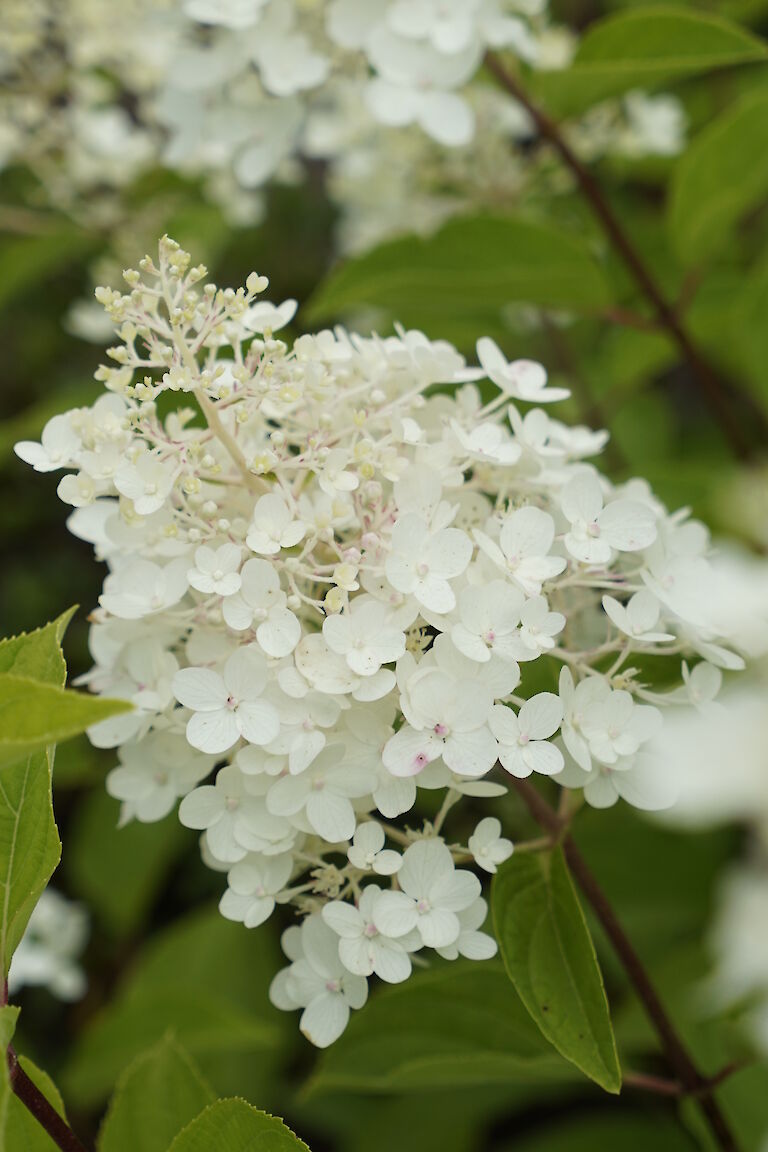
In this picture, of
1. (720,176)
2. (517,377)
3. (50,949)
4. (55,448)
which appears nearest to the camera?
(55,448)

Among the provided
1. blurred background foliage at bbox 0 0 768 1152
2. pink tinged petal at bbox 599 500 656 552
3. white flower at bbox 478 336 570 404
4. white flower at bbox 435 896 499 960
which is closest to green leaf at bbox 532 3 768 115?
blurred background foliage at bbox 0 0 768 1152

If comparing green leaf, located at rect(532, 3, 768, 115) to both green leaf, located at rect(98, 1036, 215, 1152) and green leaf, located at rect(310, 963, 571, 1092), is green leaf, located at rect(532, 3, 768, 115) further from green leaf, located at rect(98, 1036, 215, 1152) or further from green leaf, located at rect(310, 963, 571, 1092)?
green leaf, located at rect(98, 1036, 215, 1152)

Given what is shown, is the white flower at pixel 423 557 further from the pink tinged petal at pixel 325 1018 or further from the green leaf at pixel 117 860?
the green leaf at pixel 117 860

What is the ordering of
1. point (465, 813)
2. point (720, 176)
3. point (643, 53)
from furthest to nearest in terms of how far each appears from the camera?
point (465, 813)
point (720, 176)
point (643, 53)

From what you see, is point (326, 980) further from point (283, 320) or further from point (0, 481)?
point (0, 481)

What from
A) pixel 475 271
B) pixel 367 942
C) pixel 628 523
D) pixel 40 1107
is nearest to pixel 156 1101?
pixel 40 1107

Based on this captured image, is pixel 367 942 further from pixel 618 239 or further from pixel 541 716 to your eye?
pixel 618 239


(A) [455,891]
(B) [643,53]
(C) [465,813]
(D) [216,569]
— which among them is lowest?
(C) [465,813]

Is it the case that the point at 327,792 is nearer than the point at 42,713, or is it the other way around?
the point at 42,713
